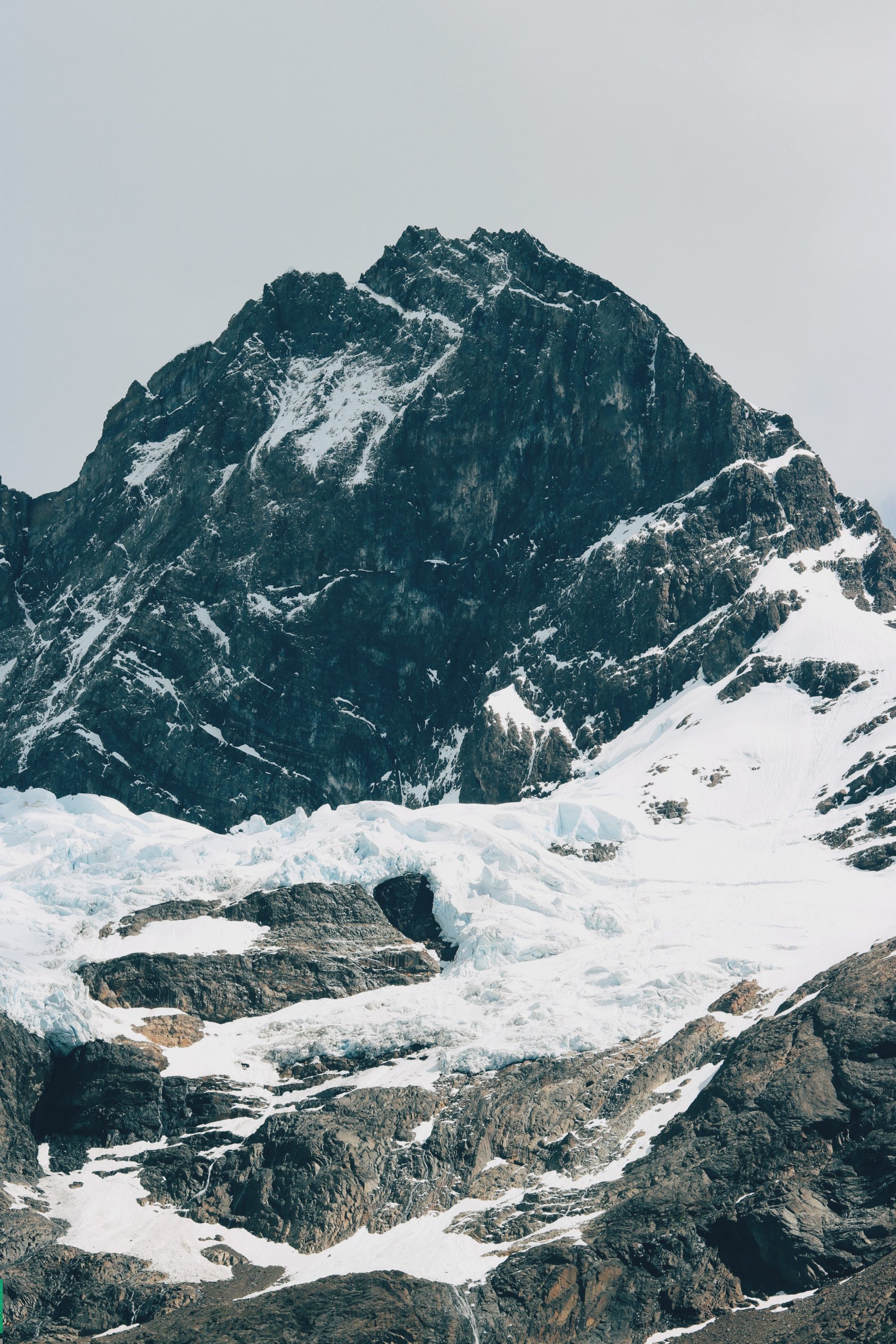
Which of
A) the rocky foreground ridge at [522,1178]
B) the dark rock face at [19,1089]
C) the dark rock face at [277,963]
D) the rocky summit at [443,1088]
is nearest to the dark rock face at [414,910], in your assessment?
→ the rocky summit at [443,1088]

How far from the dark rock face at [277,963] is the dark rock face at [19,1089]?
10.3 metres

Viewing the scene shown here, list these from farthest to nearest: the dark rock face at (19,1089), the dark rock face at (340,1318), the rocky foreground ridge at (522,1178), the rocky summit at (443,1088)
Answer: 1. the dark rock face at (19,1089)
2. the rocky summit at (443,1088)
3. the rocky foreground ridge at (522,1178)
4. the dark rock face at (340,1318)

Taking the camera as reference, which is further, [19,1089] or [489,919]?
[489,919]

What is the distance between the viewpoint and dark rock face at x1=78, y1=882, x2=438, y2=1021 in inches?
6053

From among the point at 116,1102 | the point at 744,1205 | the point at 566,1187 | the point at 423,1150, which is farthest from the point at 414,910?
the point at 744,1205

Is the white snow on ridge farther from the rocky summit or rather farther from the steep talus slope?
the steep talus slope

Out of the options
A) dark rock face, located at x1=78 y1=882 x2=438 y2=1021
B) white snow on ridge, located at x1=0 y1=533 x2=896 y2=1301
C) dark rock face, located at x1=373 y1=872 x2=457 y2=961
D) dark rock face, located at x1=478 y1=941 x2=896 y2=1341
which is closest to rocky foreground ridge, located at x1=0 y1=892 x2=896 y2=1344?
dark rock face, located at x1=478 y1=941 x2=896 y2=1341

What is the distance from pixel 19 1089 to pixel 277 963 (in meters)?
31.0

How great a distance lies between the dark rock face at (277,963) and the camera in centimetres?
15375

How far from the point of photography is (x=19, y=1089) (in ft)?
455

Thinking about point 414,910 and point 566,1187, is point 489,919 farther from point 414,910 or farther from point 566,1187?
point 566,1187

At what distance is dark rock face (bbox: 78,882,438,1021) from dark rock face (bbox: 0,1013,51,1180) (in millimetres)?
10335

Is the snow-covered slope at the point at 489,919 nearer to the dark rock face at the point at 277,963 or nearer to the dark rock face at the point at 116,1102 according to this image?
the dark rock face at the point at 277,963

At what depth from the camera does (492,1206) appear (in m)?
125
